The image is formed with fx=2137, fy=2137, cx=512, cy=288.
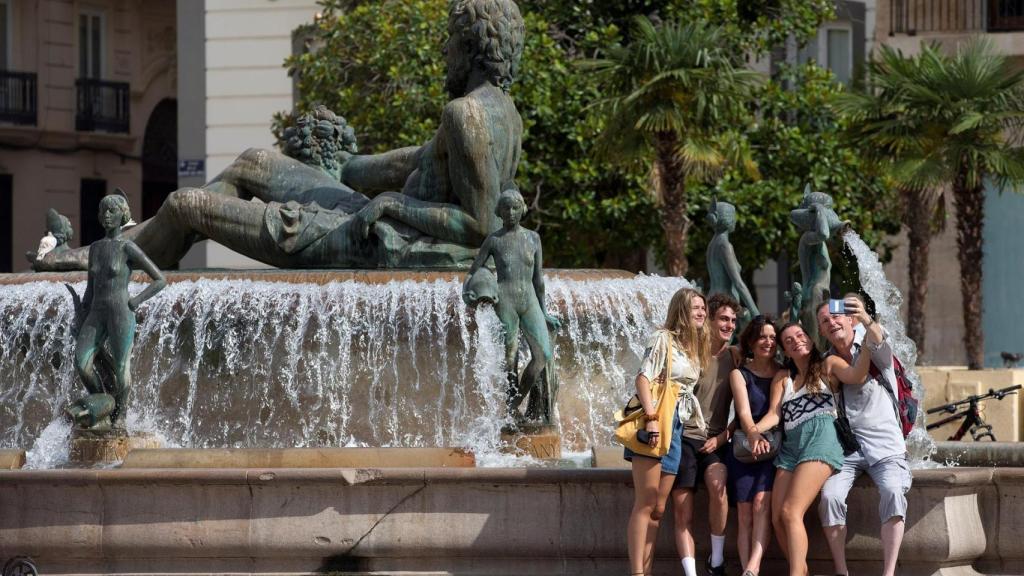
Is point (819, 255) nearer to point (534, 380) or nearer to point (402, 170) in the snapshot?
point (534, 380)

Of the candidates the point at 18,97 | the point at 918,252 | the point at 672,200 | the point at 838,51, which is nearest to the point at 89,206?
the point at 18,97

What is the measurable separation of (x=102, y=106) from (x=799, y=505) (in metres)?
29.2

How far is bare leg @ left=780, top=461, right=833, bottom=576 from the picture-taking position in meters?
9.20

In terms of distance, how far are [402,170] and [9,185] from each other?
23.0 m

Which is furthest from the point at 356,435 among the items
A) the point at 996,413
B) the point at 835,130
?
the point at 835,130

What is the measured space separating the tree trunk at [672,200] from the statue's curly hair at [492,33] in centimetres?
951

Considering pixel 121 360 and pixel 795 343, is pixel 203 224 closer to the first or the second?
pixel 121 360

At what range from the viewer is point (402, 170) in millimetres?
14102

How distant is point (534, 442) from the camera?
37.0 feet

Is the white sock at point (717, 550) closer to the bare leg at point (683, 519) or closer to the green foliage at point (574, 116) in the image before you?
the bare leg at point (683, 519)

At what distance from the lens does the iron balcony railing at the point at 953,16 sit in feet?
102

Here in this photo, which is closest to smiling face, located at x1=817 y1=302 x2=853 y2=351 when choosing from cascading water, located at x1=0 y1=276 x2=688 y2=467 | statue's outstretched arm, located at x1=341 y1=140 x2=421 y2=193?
cascading water, located at x1=0 y1=276 x2=688 y2=467

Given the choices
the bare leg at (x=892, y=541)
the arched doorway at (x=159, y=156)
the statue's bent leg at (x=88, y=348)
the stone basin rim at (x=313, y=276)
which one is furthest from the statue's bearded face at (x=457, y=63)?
the arched doorway at (x=159, y=156)

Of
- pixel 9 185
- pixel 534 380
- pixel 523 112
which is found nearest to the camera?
pixel 534 380
